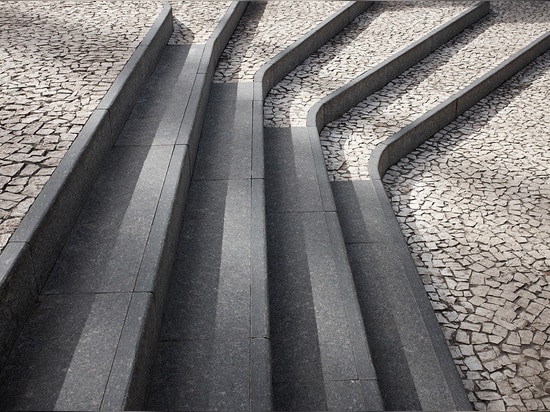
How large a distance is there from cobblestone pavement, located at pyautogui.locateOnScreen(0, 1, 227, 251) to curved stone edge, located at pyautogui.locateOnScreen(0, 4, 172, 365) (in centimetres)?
9

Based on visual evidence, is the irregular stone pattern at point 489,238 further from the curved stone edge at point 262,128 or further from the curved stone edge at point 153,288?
the curved stone edge at point 153,288

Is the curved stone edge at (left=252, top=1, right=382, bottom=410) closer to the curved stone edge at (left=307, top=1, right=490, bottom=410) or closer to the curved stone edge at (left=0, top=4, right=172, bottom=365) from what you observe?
the curved stone edge at (left=307, top=1, right=490, bottom=410)

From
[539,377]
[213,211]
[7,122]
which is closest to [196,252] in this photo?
[213,211]

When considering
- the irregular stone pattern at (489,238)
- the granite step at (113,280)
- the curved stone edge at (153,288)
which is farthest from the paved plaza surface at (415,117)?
the curved stone edge at (153,288)

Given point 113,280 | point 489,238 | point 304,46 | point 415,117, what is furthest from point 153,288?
point 304,46

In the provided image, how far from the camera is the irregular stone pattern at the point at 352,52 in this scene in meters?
7.06

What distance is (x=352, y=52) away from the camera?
875 centimetres

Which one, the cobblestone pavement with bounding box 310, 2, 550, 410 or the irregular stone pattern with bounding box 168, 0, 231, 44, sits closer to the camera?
the cobblestone pavement with bounding box 310, 2, 550, 410

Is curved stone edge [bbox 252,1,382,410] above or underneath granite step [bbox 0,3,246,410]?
underneath

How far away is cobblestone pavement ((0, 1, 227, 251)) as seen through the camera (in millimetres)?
4062

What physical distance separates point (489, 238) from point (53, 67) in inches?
175

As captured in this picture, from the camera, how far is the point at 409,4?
10898mm

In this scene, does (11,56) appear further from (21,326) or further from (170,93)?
(21,326)

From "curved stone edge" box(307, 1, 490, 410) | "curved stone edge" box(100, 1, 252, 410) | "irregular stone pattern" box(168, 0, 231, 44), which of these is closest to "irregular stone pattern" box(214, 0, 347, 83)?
"irregular stone pattern" box(168, 0, 231, 44)
